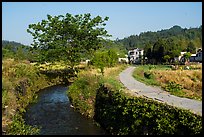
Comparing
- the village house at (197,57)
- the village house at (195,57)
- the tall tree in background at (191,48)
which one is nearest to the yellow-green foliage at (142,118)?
the village house at (195,57)

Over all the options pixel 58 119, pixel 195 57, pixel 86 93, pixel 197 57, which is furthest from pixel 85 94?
pixel 195 57

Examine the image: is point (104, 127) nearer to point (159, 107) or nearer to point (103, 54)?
point (159, 107)

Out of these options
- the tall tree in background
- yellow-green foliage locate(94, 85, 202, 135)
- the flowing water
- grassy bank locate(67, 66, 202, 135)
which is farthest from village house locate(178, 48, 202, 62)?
yellow-green foliage locate(94, 85, 202, 135)

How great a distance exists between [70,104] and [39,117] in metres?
3.47

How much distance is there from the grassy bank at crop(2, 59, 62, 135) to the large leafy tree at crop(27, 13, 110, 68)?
2.97 m

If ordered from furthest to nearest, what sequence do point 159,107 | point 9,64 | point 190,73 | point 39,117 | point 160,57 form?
point 160,57, point 190,73, point 9,64, point 39,117, point 159,107

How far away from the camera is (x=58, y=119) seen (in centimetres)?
1503

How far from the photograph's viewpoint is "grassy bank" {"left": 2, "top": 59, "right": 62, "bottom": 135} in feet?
35.3

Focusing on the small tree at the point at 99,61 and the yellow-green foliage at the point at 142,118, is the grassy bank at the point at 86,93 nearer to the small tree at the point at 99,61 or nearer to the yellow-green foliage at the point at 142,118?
the yellow-green foliage at the point at 142,118

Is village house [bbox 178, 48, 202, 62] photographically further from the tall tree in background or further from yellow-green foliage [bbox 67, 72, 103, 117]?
yellow-green foliage [bbox 67, 72, 103, 117]

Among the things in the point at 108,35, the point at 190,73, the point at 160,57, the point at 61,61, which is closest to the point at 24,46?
the point at 61,61

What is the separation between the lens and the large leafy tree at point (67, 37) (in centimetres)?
3225

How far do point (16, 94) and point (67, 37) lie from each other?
1703 centimetres

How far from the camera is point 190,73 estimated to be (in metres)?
28.8
